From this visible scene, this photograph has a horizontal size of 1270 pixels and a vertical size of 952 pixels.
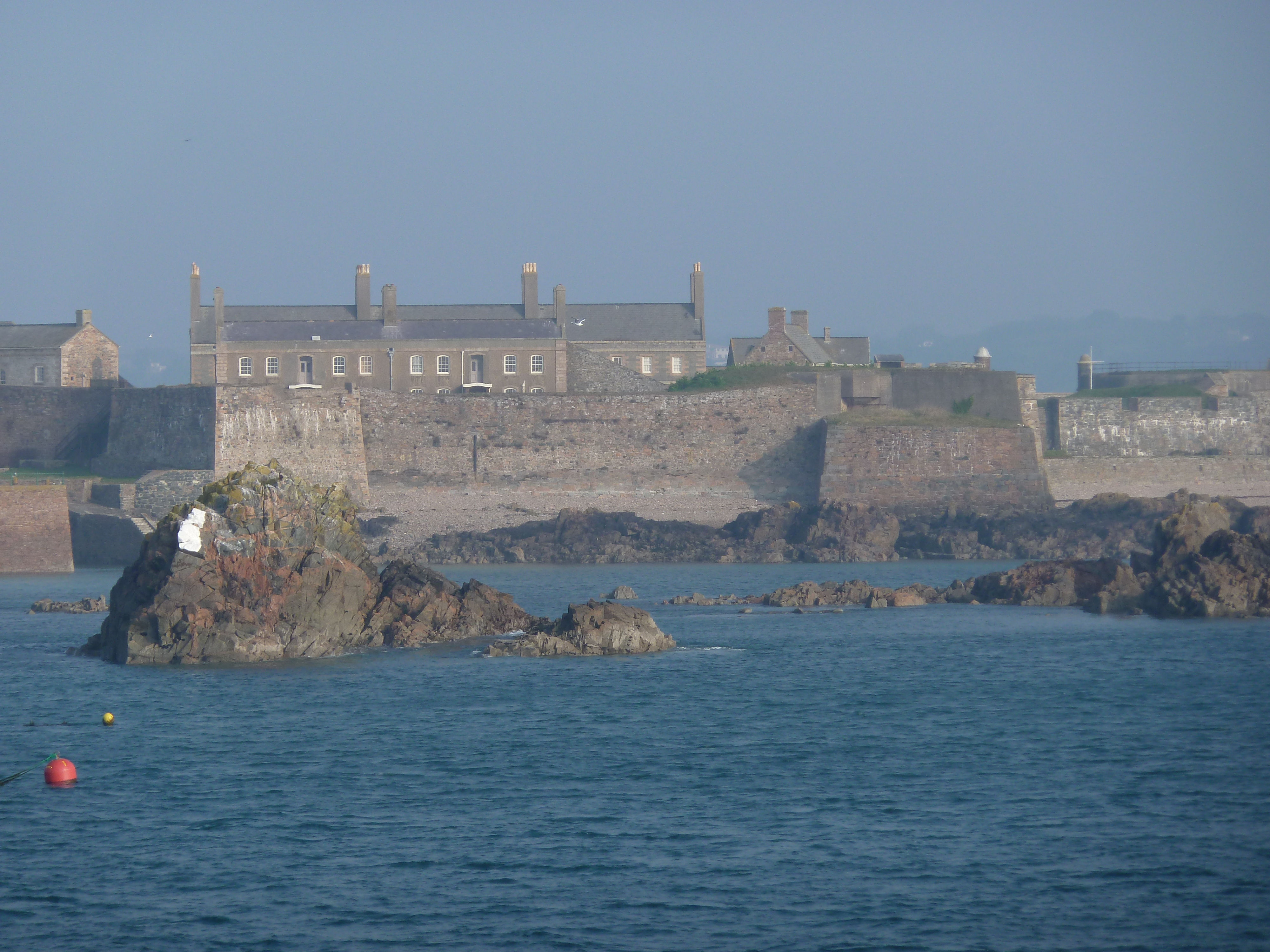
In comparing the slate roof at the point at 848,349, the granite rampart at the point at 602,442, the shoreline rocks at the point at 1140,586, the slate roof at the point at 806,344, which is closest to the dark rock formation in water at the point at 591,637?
the shoreline rocks at the point at 1140,586

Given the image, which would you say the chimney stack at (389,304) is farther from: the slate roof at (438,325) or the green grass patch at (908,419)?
the green grass patch at (908,419)

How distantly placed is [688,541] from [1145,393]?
2514 centimetres

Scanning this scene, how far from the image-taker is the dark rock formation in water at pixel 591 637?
87.0 feet

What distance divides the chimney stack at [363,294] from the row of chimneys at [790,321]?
669 inches

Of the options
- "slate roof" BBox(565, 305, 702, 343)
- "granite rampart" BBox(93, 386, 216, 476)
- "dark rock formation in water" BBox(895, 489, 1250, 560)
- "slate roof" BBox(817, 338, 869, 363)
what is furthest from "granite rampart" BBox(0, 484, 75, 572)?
"slate roof" BBox(817, 338, 869, 363)

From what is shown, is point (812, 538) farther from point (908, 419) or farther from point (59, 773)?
point (59, 773)

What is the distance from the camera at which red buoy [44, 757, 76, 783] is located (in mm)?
17797

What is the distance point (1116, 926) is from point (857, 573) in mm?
30899

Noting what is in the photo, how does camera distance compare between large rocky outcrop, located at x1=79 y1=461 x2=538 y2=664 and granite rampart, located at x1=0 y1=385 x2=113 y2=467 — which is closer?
large rocky outcrop, located at x1=79 y1=461 x2=538 y2=664

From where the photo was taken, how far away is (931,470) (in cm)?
5106

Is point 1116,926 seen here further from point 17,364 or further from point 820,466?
point 17,364

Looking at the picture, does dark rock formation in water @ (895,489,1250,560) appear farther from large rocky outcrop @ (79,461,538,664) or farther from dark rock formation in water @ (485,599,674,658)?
large rocky outcrop @ (79,461,538,664)

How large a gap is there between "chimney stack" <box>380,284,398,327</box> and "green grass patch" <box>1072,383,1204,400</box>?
89.0ft

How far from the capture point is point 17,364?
198 feet
